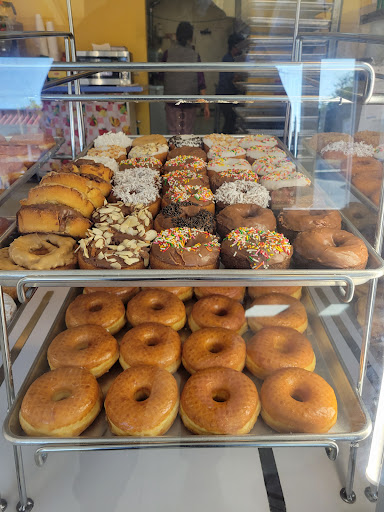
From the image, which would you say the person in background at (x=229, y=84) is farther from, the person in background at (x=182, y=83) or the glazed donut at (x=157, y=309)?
the glazed donut at (x=157, y=309)

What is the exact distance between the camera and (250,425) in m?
1.23

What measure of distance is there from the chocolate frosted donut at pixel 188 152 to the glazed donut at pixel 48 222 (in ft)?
3.28

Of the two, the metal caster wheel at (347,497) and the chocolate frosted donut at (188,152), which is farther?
the chocolate frosted donut at (188,152)

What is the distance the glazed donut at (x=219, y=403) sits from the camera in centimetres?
119

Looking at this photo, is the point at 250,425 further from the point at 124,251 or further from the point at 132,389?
the point at 124,251

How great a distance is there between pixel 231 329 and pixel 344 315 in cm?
43

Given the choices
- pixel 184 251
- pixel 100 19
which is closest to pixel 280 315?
pixel 184 251

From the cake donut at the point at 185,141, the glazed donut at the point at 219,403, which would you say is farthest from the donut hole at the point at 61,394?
the cake donut at the point at 185,141

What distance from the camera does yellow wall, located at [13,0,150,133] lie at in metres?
2.02

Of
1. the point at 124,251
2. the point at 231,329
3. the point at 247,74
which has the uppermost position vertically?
the point at 247,74

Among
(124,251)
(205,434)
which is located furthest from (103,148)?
(205,434)

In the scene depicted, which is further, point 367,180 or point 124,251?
point 367,180

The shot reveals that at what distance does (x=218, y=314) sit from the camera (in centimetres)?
161

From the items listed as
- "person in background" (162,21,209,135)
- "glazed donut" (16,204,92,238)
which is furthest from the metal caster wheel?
"person in background" (162,21,209,135)
